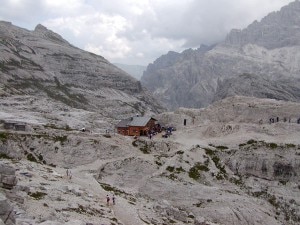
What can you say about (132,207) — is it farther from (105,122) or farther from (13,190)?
(105,122)

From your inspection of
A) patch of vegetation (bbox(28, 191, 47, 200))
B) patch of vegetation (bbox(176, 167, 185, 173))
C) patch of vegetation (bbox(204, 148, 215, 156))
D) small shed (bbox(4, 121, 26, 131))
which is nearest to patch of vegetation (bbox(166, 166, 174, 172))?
patch of vegetation (bbox(176, 167, 185, 173))

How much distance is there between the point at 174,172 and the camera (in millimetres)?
88875

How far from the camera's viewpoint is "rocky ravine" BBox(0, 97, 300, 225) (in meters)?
66.1

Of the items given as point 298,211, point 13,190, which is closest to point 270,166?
point 298,211

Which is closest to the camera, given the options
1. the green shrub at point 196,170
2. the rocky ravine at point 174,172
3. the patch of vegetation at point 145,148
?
the rocky ravine at point 174,172

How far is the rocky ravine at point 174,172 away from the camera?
66056 millimetres

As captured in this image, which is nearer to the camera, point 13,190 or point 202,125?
point 13,190

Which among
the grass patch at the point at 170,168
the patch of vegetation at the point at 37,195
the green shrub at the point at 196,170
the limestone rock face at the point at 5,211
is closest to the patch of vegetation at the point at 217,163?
the green shrub at the point at 196,170

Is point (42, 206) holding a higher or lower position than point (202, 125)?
lower

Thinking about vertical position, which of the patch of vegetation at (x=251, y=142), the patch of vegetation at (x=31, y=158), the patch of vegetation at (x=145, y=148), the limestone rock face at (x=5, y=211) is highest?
the patch of vegetation at (x=251, y=142)

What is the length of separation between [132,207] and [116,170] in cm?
2626

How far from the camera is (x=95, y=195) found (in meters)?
64.8

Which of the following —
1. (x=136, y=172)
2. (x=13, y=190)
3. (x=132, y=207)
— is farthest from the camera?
(x=136, y=172)

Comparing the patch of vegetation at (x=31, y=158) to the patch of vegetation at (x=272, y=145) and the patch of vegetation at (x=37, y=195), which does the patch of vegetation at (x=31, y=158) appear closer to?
the patch of vegetation at (x=37, y=195)
